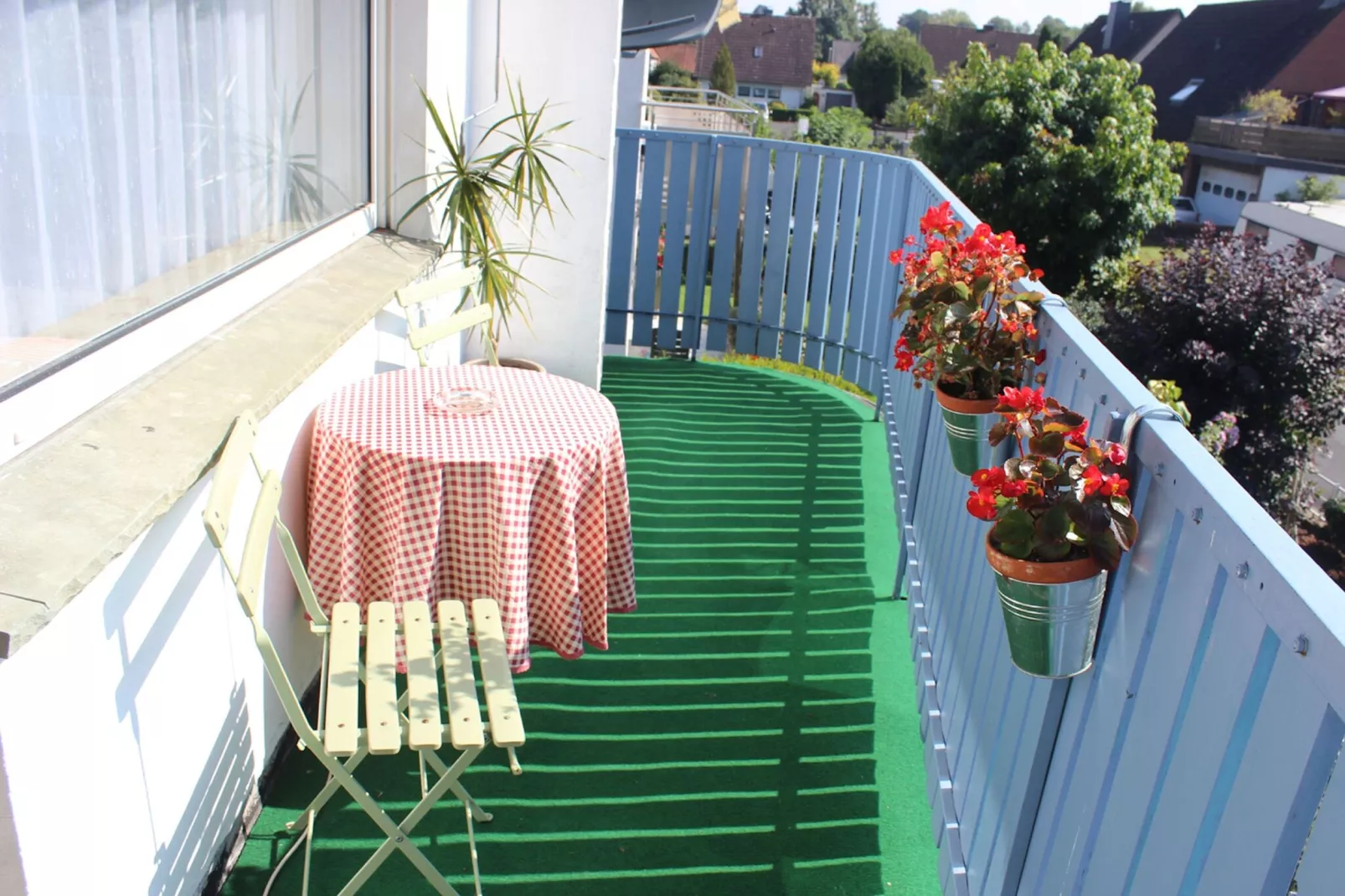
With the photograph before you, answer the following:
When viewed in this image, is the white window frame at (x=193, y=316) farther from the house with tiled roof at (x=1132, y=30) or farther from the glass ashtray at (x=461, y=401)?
the house with tiled roof at (x=1132, y=30)

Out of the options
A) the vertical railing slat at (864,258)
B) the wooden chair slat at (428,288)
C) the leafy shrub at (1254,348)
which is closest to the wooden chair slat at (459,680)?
the wooden chair slat at (428,288)

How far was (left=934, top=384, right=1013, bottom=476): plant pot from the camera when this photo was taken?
2.57 metres

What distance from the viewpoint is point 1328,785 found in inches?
41.2

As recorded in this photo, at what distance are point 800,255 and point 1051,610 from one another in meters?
5.59

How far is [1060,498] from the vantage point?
1.67 metres

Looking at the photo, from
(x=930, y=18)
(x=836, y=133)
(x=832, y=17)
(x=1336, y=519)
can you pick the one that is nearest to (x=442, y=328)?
(x=1336, y=519)

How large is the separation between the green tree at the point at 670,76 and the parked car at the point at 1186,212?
2886 centimetres

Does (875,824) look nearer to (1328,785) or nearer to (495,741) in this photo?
(495,741)

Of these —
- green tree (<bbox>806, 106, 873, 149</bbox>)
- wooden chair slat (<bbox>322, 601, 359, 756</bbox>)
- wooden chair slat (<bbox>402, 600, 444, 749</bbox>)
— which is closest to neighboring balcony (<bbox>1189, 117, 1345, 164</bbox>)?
green tree (<bbox>806, 106, 873, 149</bbox>)

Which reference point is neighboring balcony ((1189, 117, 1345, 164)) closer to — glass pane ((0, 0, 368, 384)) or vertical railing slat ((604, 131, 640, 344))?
vertical railing slat ((604, 131, 640, 344))

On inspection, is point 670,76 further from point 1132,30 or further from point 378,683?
point 378,683

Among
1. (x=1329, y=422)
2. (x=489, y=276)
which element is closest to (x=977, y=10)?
(x=1329, y=422)

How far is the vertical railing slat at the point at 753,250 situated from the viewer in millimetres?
7035

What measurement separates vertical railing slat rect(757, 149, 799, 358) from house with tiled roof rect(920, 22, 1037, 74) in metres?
85.9
